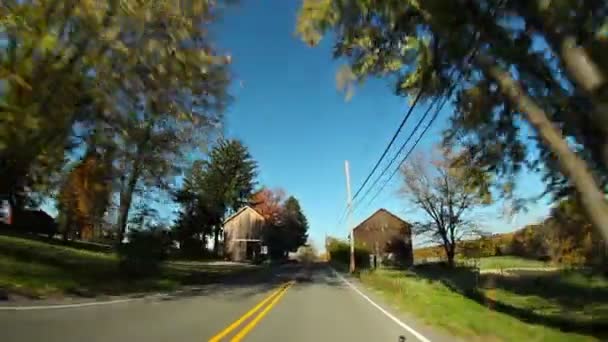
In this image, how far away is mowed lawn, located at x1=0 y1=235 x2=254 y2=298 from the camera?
56.1 feet

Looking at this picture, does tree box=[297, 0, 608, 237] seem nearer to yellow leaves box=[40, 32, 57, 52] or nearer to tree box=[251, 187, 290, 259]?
yellow leaves box=[40, 32, 57, 52]

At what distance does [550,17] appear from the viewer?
9.96 meters

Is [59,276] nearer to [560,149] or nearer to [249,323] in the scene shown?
[249,323]

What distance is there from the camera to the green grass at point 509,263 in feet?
171

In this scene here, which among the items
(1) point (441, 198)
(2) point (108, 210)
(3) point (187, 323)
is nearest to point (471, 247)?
(1) point (441, 198)

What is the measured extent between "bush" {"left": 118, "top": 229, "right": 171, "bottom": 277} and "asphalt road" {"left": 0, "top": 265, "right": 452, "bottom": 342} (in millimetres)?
8864

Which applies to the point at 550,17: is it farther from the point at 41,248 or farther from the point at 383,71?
the point at 41,248

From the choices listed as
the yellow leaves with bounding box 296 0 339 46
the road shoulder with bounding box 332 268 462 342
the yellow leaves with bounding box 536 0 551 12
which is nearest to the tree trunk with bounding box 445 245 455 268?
the road shoulder with bounding box 332 268 462 342

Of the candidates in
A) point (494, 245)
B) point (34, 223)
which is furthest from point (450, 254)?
point (34, 223)

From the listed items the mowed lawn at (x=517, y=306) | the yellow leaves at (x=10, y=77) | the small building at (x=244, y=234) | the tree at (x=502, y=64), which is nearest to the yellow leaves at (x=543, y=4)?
the tree at (x=502, y=64)

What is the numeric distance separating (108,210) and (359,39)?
2274 centimetres

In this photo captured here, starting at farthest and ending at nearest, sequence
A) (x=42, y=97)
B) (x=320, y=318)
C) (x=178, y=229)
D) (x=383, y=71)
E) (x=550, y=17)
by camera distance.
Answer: (x=178, y=229)
(x=383, y=71)
(x=320, y=318)
(x=42, y=97)
(x=550, y=17)

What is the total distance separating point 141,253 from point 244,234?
58.1 metres

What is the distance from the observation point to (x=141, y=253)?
84.5 feet
